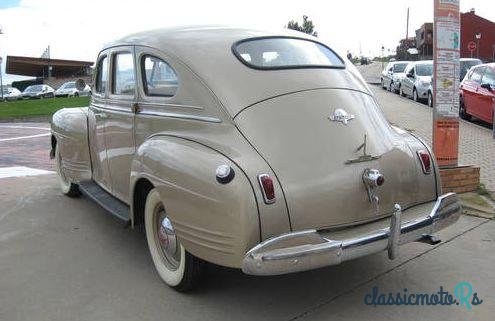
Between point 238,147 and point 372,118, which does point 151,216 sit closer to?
point 238,147

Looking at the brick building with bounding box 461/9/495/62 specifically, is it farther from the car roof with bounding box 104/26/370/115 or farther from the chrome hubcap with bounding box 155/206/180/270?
the chrome hubcap with bounding box 155/206/180/270

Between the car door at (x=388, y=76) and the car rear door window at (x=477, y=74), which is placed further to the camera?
the car door at (x=388, y=76)

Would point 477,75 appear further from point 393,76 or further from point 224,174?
point 224,174

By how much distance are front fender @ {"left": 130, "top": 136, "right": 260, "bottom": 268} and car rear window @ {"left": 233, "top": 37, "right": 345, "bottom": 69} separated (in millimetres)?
888

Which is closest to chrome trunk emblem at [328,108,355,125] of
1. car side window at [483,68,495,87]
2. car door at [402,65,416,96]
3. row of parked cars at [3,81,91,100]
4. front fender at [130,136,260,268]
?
front fender at [130,136,260,268]

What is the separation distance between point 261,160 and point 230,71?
2.96ft

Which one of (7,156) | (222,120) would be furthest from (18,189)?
(222,120)

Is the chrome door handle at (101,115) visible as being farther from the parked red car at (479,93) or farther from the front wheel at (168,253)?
the parked red car at (479,93)

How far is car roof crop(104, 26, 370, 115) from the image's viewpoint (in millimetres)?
4207

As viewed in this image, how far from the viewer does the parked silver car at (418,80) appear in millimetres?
18094

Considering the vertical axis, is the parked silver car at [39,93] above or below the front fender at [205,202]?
above

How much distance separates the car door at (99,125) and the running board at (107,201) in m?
0.07

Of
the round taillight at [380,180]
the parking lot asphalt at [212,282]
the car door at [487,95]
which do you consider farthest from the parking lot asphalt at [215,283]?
the car door at [487,95]

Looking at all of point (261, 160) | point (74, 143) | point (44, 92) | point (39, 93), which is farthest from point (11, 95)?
point (261, 160)
